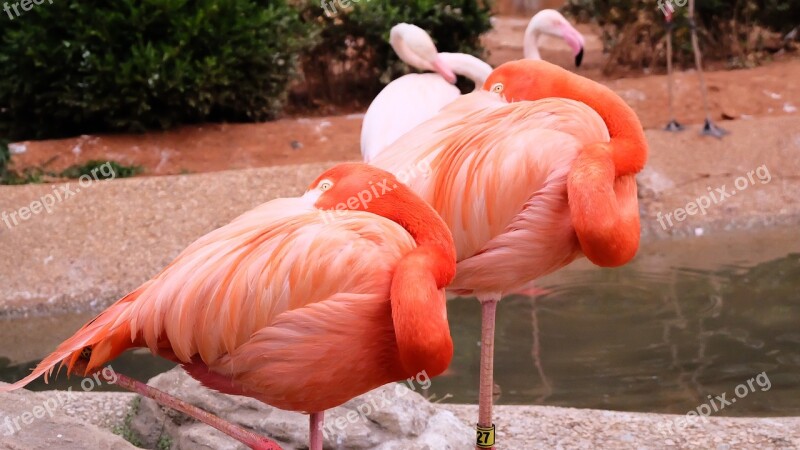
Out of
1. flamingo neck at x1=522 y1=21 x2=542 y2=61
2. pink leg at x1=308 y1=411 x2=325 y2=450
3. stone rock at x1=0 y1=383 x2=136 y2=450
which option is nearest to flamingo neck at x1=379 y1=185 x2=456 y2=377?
pink leg at x1=308 y1=411 x2=325 y2=450

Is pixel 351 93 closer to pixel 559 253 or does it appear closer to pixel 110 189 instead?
pixel 110 189

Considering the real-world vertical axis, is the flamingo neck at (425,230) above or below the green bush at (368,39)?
above

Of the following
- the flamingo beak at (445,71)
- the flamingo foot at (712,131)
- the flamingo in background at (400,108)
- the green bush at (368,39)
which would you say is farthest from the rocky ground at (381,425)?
the green bush at (368,39)

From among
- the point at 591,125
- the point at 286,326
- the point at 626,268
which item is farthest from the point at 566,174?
the point at 626,268

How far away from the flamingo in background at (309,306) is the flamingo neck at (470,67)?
10.3ft

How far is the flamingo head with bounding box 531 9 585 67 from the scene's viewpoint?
20.6 ft

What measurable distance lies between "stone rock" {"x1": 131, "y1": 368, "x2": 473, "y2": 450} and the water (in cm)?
111

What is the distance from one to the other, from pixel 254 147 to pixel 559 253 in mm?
6009

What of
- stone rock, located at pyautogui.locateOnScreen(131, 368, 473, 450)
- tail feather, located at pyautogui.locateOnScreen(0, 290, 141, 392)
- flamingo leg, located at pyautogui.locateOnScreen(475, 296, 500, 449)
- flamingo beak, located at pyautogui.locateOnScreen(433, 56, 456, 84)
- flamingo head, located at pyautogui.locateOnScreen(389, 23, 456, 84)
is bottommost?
stone rock, located at pyautogui.locateOnScreen(131, 368, 473, 450)

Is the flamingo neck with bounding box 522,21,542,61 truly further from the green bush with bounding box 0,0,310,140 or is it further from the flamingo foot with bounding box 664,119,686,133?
the green bush with bounding box 0,0,310,140

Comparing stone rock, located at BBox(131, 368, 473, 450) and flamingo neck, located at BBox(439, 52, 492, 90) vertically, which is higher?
flamingo neck, located at BBox(439, 52, 492, 90)

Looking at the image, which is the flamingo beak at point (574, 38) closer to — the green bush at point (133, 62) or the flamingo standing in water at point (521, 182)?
the flamingo standing in water at point (521, 182)

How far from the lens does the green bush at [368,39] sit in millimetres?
10281

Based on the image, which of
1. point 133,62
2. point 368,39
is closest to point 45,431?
point 133,62
